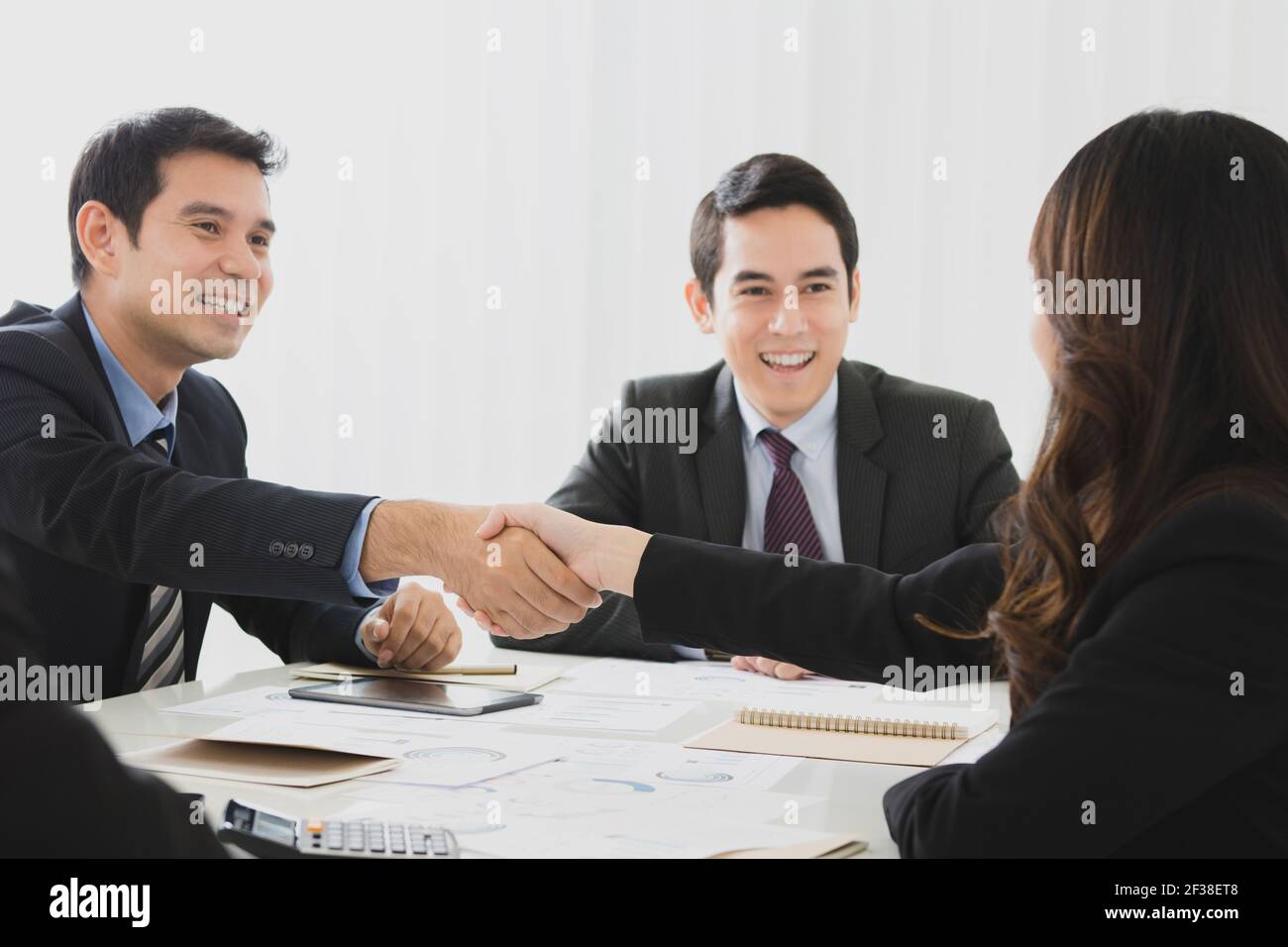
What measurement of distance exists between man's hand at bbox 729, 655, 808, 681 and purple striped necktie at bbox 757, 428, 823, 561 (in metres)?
0.54

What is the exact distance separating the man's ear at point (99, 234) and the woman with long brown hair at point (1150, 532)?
6.13 ft

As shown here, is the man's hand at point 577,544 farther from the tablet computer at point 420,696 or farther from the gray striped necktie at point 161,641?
the gray striped necktie at point 161,641

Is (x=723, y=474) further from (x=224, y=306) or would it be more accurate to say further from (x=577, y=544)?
(x=224, y=306)

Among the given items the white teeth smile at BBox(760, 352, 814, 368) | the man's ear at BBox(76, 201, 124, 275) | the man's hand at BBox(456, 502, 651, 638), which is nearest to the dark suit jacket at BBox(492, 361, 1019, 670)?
the white teeth smile at BBox(760, 352, 814, 368)

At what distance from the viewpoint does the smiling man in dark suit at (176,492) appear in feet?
5.75

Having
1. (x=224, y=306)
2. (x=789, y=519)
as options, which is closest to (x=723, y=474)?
(x=789, y=519)

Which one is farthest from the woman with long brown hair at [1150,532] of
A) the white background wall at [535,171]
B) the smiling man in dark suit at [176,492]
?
the white background wall at [535,171]

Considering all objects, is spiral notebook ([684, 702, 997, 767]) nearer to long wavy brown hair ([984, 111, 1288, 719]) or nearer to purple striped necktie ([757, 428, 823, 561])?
long wavy brown hair ([984, 111, 1288, 719])

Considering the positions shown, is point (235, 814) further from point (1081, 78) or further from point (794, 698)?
point (1081, 78)

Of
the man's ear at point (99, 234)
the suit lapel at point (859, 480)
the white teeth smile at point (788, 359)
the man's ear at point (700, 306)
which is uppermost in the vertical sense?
the man's ear at point (99, 234)

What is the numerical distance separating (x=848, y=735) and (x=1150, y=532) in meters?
0.64

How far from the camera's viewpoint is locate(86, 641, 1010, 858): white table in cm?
119

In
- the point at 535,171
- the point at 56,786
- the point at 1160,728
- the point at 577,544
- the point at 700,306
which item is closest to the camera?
the point at 56,786

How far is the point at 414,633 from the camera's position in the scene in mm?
1970
